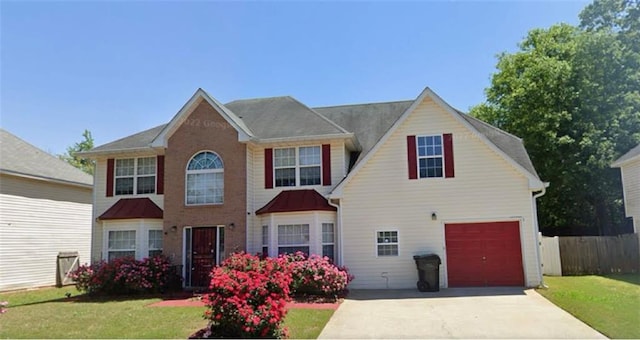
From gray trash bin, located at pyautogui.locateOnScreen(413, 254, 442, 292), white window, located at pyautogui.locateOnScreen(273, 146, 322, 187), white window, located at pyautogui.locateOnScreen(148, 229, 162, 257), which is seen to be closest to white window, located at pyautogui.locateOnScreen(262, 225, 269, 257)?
white window, located at pyautogui.locateOnScreen(273, 146, 322, 187)

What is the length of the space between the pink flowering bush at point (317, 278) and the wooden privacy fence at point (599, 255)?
34.0ft

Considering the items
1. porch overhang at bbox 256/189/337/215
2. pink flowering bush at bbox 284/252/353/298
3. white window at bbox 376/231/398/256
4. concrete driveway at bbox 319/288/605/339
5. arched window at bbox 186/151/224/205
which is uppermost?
arched window at bbox 186/151/224/205

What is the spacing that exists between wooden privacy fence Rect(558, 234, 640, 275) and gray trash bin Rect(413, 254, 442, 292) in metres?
7.43

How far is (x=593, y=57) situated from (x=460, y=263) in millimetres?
16813

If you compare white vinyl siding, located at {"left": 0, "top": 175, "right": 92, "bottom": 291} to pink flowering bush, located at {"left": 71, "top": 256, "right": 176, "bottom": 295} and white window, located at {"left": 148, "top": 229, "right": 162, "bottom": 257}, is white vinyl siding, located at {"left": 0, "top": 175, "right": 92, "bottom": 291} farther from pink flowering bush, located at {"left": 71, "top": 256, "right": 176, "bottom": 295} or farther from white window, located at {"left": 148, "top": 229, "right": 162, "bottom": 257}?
white window, located at {"left": 148, "top": 229, "right": 162, "bottom": 257}

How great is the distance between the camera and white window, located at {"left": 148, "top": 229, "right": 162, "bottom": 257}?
1741 cm

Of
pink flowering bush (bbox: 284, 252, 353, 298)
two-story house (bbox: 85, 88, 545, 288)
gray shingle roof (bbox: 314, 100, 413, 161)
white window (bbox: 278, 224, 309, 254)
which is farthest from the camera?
gray shingle roof (bbox: 314, 100, 413, 161)

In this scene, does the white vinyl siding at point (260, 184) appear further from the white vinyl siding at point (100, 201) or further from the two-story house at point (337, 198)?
the white vinyl siding at point (100, 201)

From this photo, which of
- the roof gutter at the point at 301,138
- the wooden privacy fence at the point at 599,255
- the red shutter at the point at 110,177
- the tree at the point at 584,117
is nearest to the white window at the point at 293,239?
the roof gutter at the point at 301,138

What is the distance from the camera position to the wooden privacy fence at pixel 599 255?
18922 millimetres

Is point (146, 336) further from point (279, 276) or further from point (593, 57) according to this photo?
point (593, 57)

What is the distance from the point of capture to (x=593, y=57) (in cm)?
2530

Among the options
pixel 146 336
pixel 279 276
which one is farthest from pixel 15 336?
pixel 279 276

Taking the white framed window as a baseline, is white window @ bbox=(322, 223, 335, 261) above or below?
below
